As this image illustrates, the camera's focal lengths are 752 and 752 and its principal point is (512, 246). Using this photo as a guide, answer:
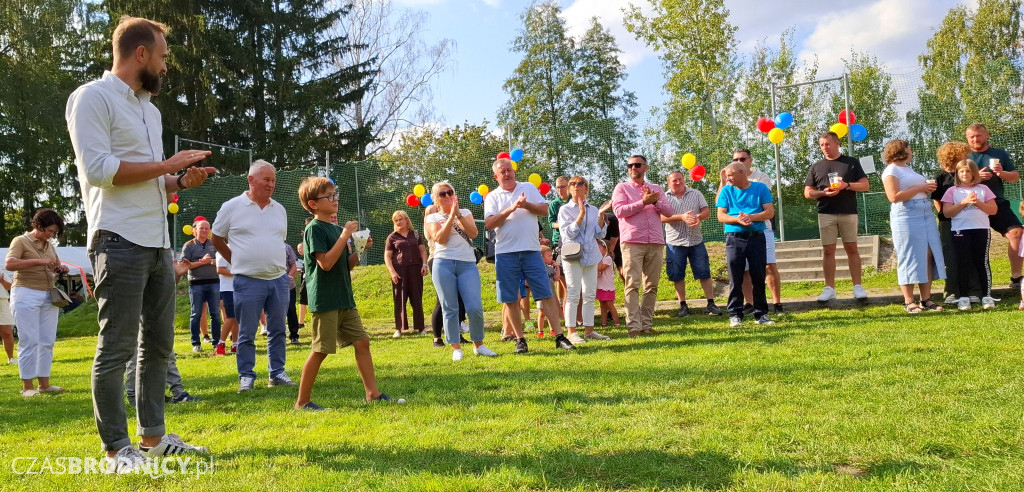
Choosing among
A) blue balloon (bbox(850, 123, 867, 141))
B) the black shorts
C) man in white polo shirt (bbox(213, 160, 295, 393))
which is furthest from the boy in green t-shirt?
blue balloon (bbox(850, 123, 867, 141))

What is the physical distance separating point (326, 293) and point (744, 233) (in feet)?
15.6

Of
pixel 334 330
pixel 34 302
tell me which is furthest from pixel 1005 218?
pixel 34 302

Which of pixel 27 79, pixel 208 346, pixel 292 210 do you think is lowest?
pixel 208 346

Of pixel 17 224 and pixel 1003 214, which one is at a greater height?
pixel 17 224

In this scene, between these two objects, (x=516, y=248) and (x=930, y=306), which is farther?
(x=930, y=306)

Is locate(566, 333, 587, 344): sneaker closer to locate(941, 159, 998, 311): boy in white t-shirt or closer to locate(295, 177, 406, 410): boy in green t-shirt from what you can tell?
locate(295, 177, 406, 410): boy in green t-shirt

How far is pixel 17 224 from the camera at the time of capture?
32.0 meters

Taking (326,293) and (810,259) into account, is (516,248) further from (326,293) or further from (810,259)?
(810,259)

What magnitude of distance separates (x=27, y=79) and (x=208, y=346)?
78.1ft

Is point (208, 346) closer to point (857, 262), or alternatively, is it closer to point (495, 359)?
point (495, 359)

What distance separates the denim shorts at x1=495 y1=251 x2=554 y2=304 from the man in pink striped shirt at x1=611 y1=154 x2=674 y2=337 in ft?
3.76

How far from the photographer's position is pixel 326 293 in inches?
192

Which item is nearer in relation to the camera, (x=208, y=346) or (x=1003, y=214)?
(x=1003, y=214)

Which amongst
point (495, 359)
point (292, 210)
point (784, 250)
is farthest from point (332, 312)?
point (292, 210)
